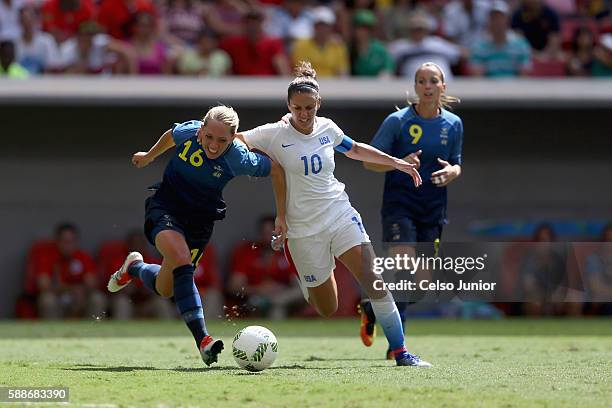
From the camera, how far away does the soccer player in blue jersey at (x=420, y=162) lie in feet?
31.2

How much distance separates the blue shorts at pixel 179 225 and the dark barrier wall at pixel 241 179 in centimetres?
853

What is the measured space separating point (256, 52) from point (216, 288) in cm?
348

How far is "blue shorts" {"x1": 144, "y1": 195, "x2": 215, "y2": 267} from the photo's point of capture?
8.38 metres

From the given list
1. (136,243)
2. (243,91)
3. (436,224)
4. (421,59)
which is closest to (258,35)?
(243,91)

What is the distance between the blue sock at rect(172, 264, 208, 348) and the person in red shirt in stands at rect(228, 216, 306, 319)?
26.5ft

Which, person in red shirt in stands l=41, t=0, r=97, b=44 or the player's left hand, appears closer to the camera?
the player's left hand

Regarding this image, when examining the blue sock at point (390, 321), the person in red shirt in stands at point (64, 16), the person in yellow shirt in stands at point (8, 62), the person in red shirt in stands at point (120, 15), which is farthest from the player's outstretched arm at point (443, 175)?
the person in red shirt in stands at point (64, 16)

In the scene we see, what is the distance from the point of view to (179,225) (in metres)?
8.44

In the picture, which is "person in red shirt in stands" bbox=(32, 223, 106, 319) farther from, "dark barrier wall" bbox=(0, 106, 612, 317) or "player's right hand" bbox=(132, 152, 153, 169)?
"player's right hand" bbox=(132, 152, 153, 169)

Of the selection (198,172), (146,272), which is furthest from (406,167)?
(146,272)

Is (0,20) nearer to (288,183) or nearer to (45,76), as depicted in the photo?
(45,76)

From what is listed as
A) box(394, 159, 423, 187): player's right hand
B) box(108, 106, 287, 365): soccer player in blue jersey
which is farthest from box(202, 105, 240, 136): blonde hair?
box(394, 159, 423, 187): player's right hand

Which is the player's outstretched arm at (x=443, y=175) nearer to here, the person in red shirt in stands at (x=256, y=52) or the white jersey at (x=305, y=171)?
the white jersey at (x=305, y=171)

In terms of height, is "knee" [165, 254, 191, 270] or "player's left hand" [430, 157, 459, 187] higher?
"player's left hand" [430, 157, 459, 187]
